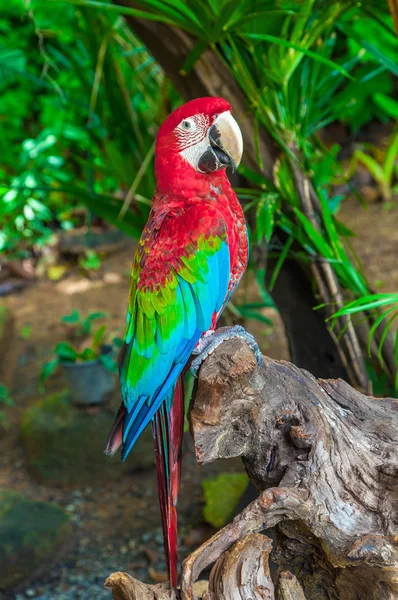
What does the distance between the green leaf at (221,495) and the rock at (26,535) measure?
0.43 m

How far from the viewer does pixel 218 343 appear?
41.6 inches

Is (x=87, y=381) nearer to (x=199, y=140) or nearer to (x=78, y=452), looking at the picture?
(x=78, y=452)

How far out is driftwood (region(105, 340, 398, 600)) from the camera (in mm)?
962

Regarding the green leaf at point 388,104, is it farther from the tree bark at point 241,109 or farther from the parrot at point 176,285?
the parrot at point 176,285

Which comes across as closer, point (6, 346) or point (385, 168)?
point (6, 346)

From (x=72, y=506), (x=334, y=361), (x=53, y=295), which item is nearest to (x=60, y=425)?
(x=72, y=506)

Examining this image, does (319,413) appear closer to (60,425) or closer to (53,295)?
(60,425)

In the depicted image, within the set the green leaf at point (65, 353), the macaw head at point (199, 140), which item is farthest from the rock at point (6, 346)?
the macaw head at point (199, 140)

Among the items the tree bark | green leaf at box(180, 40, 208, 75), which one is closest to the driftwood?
the tree bark

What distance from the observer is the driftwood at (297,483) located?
0.96m

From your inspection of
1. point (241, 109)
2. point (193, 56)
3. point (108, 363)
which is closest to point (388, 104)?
point (241, 109)

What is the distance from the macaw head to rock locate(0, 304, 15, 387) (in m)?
1.97

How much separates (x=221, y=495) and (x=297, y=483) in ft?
3.41

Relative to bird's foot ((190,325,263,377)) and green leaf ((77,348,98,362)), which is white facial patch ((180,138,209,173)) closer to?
bird's foot ((190,325,263,377))
